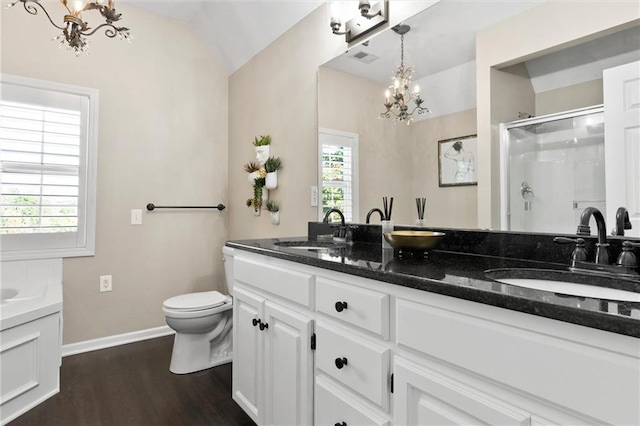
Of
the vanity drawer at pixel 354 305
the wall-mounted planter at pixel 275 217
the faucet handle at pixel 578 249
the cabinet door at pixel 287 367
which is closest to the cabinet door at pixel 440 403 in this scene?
the vanity drawer at pixel 354 305

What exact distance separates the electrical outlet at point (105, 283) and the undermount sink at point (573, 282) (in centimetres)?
293

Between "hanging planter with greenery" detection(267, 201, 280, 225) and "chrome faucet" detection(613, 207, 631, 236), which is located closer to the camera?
"chrome faucet" detection(613, 207, 631, 236)

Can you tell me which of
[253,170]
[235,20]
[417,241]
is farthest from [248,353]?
[235,20]

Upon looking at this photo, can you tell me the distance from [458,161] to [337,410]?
3.64 feet

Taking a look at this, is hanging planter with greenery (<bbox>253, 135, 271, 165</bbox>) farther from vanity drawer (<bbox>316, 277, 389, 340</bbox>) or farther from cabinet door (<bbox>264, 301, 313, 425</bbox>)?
vanity drawer (<bbox>316, 277, 389, 340</bbox>)

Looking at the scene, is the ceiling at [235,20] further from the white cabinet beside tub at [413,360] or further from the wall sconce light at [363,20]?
the white cabinet beside tub at [413,360]

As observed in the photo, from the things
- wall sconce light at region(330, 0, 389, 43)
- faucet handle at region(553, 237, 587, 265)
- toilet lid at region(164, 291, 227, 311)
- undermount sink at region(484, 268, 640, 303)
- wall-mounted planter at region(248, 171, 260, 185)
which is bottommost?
toilet lid at region(164, 291, 227, 311)

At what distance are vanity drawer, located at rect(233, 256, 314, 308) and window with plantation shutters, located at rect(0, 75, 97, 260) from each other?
68.1 inches

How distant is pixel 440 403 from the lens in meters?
0.89

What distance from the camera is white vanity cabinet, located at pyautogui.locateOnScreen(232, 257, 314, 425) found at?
137cm

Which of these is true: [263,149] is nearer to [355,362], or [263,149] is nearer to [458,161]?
[458,161]

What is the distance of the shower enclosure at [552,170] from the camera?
1.17 m

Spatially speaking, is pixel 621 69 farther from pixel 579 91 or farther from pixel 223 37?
pixel 223 37

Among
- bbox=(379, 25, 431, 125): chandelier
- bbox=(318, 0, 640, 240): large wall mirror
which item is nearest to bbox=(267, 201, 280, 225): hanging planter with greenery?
bbox=(318, 0, 640, 240): large wall mirror
